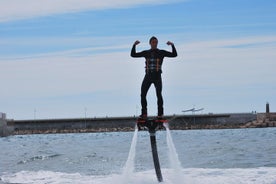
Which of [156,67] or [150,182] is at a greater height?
[156,67]

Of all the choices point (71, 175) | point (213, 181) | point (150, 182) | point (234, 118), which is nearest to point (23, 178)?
point (71, 175)

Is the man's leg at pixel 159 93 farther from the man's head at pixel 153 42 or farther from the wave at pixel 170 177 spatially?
the wave at pixel 170 177

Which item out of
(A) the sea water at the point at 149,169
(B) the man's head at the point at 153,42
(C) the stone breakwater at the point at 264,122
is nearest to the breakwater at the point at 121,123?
(C) the stone breakwater at the point at 264,122

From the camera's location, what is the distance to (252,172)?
22.3 meters

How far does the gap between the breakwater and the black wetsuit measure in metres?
128

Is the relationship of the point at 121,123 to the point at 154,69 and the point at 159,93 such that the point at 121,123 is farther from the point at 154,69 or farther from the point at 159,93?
the point at 154,69

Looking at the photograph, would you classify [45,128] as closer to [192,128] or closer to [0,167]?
[192,128]

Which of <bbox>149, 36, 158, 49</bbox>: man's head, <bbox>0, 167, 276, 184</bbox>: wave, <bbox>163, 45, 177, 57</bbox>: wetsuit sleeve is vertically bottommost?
<bbox>0, 167, 276, 184</bbox>: wave

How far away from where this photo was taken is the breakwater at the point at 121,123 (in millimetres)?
148375

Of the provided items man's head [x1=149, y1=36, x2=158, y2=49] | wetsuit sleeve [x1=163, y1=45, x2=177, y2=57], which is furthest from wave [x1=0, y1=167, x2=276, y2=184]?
man's head [x1=149, y1=36, x2=158, y2=49]

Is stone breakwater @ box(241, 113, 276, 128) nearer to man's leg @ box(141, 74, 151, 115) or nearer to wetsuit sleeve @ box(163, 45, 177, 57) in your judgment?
man's leg @ box(141, 74, 151, 115)

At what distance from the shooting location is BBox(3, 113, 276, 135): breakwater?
148 m

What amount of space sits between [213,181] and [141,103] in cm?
390

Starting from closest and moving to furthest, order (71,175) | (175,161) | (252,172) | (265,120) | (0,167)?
1. (175,161)
2. (252,172)
3. (71,175)
4. (0,167)
5. (265,120)
